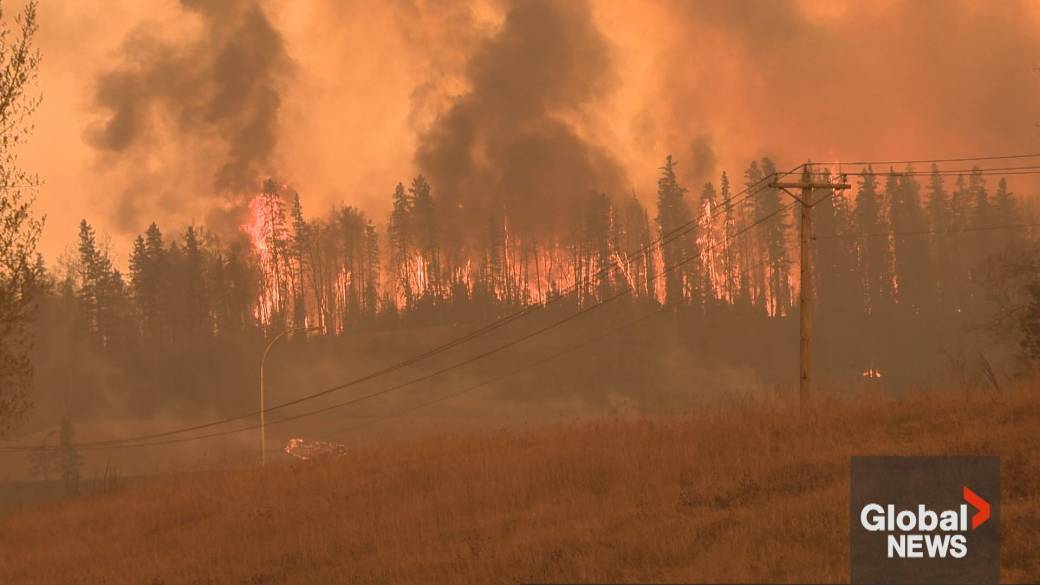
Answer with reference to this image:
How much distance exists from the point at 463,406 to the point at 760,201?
139 feet

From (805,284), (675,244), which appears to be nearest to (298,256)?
(675,244)

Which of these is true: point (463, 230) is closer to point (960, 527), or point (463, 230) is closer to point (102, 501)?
point (102, 501)

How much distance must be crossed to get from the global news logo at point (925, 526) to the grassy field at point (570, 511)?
0.35 metres

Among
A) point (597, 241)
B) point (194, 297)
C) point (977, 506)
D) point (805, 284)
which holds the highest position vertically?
point (597, 241)

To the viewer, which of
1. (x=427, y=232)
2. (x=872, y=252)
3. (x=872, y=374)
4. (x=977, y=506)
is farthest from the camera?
(x=427, y=232)

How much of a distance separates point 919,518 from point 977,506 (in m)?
0.78

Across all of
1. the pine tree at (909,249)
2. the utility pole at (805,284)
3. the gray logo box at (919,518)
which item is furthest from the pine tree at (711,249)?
the gray logo box at (919,518)

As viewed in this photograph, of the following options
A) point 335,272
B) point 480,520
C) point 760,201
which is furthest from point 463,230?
point 480,520

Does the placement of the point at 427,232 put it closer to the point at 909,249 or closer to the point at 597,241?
the point at 597,241

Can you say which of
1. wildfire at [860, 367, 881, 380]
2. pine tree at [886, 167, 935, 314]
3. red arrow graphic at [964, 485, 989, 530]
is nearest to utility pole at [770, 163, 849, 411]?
red arrow graphic at [964, 485, 989, 530]

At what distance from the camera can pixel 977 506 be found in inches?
415

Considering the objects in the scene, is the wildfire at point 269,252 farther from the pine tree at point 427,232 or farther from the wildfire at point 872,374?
the wildfire at point 872,374

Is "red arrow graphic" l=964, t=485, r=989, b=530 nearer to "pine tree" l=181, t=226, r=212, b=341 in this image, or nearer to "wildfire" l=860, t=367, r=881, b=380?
"wildfire" l=860, t=367, r=881, b=380

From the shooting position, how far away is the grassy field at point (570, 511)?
1038 cm
